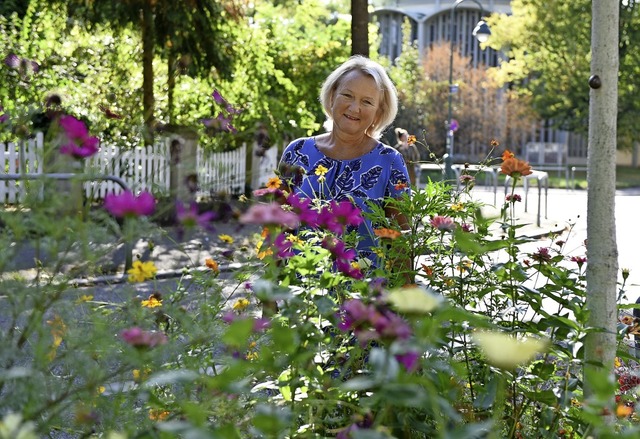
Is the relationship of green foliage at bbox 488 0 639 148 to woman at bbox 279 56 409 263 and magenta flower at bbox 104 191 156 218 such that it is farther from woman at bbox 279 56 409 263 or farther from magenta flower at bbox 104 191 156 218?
magenta flower at bbox 104 191 156 218

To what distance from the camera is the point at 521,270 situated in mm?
3285

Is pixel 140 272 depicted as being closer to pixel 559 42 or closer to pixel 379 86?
pixel 379 86

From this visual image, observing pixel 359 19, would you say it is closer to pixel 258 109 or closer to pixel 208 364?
pixel 258 109

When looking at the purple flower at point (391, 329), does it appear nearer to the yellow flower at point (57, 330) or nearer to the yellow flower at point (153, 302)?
the yellow flower at point (57, 330)

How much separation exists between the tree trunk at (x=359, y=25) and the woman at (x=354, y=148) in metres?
8.88

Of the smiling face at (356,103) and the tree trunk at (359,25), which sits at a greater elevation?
the tree trunk at (359,25)

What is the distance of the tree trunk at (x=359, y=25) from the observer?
13414 millimetres

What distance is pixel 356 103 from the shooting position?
14.7ft

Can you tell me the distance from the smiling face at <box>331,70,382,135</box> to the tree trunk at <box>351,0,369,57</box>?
8953 mm

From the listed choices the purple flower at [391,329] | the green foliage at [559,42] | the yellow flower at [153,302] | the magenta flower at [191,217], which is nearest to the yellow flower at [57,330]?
the magenta flower at [191,217]

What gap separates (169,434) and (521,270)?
69.6 inches

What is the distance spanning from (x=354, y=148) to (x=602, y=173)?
1.26m

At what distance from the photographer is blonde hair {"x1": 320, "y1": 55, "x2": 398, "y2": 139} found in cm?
455

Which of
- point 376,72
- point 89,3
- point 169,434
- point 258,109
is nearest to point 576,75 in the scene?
point 258,109
